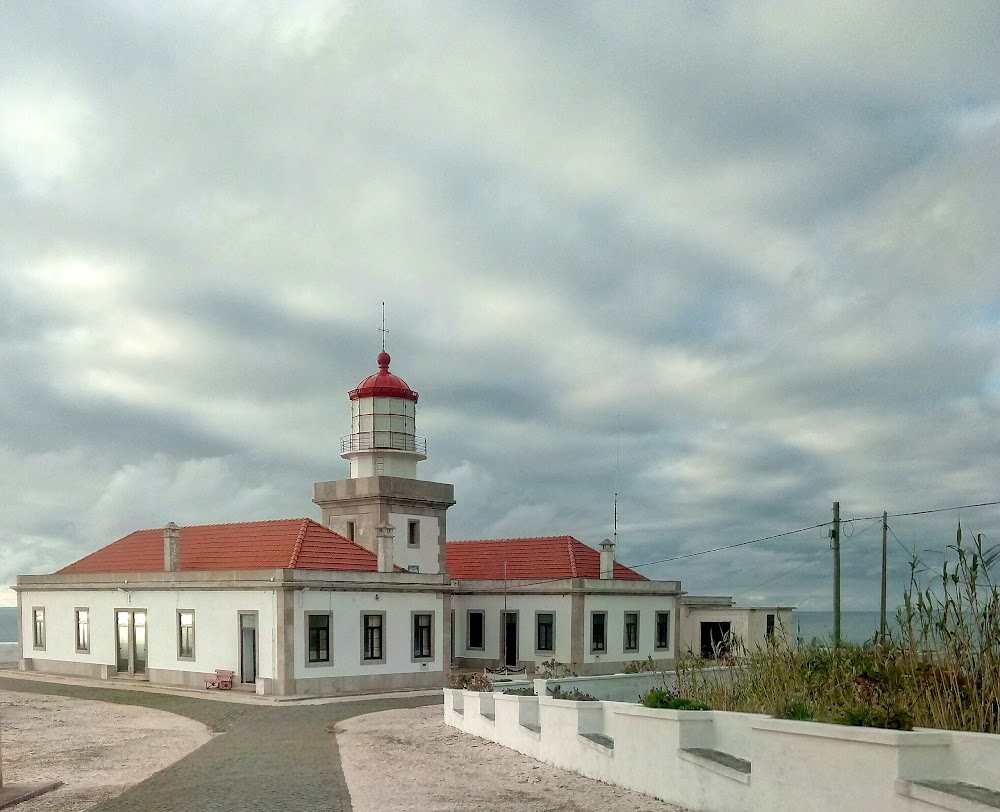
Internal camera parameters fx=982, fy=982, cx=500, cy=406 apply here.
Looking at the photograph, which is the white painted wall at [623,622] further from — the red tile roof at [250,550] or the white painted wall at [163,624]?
the white painted wall at [163,624]

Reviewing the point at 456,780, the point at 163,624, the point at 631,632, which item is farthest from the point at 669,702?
the point at 631,632

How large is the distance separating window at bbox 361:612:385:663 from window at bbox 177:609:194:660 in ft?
17.5

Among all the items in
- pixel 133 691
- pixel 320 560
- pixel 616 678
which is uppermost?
pixel 320 560

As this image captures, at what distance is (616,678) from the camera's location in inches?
871

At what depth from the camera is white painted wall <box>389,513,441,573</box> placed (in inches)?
1347

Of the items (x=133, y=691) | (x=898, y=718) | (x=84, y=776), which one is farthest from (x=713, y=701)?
(x=133, y=691)

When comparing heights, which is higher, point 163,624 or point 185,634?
point 163,624

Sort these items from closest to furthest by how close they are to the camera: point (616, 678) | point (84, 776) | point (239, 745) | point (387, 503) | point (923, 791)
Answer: point (923, 791) → point (84, 776) → point (239, 745) → point (616, 678) → point (387, 503)

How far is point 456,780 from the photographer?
517 inches

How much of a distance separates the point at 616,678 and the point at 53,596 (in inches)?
916

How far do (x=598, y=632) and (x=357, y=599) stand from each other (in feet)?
36.2

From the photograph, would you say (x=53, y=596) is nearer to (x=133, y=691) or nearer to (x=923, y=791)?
(x=133, y=691)

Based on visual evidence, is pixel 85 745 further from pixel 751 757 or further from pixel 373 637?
pixel 751 757

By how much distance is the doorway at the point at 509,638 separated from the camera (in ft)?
120
